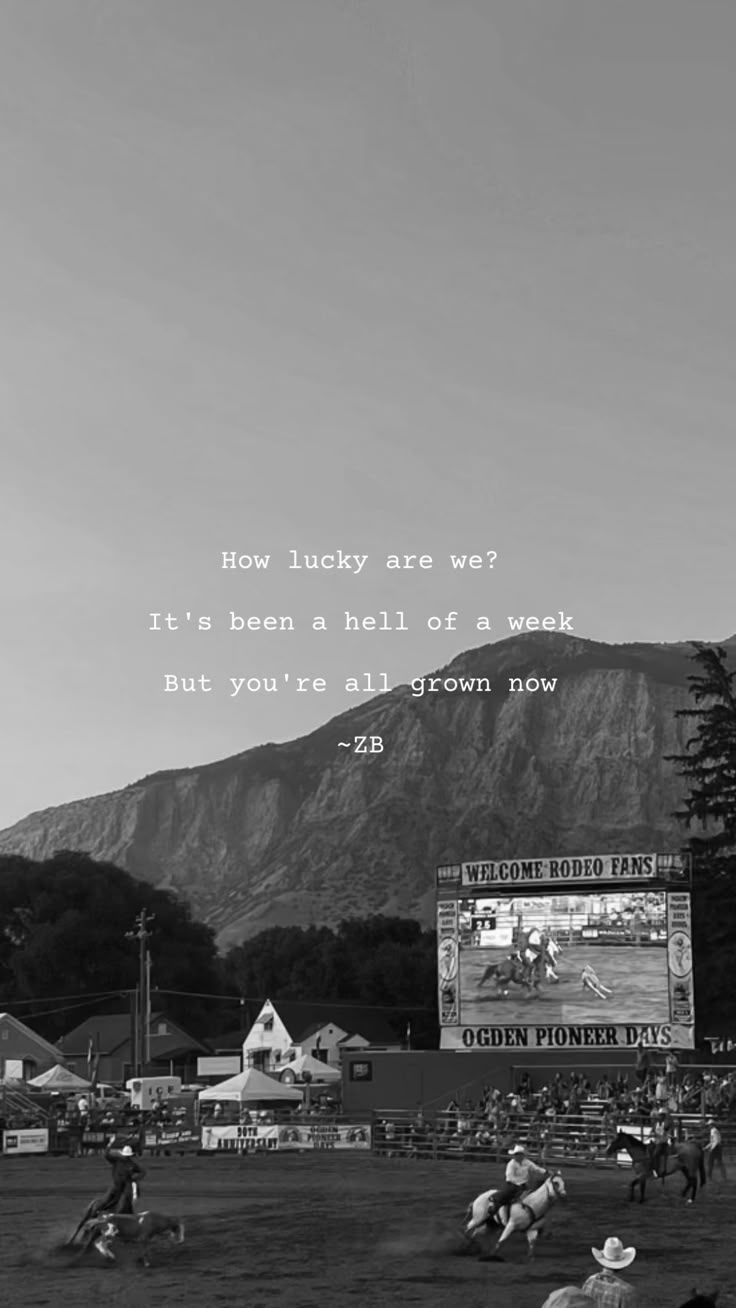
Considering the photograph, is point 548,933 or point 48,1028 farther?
point 48,1028

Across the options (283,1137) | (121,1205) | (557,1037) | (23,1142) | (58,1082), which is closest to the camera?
(121,1205)

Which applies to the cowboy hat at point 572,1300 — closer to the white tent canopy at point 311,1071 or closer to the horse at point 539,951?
the horse at point 539,951

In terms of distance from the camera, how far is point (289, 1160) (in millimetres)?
46531

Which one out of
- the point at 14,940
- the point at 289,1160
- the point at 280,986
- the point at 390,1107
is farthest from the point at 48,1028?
the point at 289,1160

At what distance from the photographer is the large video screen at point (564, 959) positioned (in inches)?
2108

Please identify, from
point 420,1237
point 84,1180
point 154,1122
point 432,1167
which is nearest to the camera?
point 420,1237

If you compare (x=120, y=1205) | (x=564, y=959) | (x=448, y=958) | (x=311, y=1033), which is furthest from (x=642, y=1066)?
(x=311, y=1033)

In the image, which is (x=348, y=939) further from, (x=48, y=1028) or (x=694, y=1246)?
(x=694, y=1246)

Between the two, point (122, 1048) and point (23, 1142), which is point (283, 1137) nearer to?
point (23, 1142)

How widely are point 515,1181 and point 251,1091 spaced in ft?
116

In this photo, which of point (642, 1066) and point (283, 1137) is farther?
point (283, 1137)

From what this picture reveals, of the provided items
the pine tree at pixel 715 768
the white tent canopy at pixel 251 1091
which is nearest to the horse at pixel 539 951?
the white tent canopy at pixel 251 1091

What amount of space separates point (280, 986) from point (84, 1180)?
380 ft

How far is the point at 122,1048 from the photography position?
10931 cm
